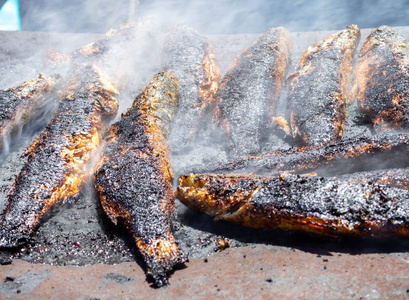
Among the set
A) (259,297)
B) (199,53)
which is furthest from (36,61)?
(259,297)

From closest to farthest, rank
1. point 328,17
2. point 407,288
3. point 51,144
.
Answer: point 407,288, point 51,144, point 328,17

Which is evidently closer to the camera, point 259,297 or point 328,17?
point 259,297

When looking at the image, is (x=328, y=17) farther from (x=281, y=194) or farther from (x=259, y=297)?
(x=259, y=297)

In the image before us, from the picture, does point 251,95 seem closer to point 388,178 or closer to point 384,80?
point 384,80

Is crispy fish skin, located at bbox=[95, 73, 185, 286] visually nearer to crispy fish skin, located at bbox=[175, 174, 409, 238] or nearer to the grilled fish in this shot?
crispy fish skin, located at bbox=[175, 174, 409, 238]

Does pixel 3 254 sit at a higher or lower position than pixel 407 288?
higher

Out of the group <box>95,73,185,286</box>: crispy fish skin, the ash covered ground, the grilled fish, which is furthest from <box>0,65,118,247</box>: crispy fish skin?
the grilled fish
